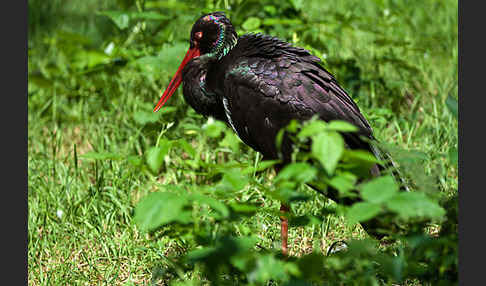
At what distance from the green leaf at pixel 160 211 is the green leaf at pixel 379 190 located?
0.52 m

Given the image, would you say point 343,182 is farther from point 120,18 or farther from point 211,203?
point 120,18

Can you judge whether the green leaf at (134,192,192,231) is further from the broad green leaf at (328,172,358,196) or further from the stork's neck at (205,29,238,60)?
the stork's neck at (205,29,238,60)

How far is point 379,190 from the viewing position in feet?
5.77

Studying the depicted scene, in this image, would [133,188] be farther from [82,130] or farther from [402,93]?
[402,93]

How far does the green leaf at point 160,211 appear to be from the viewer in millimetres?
1732

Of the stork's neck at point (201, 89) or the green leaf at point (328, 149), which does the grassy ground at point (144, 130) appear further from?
the green leaf at point (328, 149)

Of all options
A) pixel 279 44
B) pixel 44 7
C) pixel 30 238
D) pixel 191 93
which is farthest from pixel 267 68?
pixel 44 7

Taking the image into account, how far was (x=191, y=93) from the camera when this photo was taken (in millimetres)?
3123

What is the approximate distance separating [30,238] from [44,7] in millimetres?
3485

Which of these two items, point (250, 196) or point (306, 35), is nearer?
point (250, 196)

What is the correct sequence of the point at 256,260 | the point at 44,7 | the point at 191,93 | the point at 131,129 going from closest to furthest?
1. the point at 256,260
2. the point at 191,93
3. the point at 131,129
4. the point at 44,7

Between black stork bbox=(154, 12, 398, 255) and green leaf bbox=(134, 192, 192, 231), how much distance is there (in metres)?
0.94

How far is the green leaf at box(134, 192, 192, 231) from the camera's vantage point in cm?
173

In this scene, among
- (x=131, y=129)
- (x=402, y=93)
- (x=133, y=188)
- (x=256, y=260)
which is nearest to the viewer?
(x=256, y=260)
